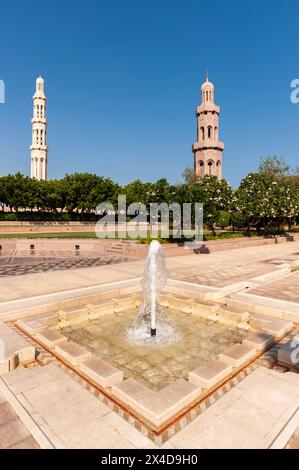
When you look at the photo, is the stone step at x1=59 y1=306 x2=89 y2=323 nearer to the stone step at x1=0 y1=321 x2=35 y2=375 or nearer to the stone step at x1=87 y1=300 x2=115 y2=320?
the stone step at x1=87 y1=300 x2=115 y2=320

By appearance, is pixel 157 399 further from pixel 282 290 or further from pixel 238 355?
pixel 282 290

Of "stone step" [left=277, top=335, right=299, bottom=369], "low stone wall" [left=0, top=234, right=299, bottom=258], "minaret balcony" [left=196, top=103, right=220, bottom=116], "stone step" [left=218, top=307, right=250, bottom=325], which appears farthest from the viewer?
"minaret balcony" [left=196, top=103, right=220, bottom=116]

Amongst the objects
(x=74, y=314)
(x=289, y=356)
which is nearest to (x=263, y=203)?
(x=74, y=314)

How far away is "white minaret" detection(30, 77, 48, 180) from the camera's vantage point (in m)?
86.1

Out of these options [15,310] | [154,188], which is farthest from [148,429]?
[154,188]

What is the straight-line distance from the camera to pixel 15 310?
790cm

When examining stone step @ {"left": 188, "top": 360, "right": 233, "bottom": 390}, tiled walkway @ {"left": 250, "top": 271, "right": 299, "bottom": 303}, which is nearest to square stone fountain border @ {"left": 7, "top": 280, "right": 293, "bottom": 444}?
stone step @ {"left": 188, "top": 360, "right": 233, "bottom": 390}

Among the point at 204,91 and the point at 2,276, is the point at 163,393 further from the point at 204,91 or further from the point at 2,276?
the point at 204,91

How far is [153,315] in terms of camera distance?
730 centimetres

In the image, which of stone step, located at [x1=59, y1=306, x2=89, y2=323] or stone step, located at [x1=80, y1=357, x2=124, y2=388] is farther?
stone step, located at [x1=59, y1=306, x2=89, y2=323]

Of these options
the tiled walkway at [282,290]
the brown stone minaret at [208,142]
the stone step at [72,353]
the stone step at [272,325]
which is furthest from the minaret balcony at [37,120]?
the stone step at [72,353]

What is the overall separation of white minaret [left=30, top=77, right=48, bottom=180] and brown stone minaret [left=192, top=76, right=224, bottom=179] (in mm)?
44836

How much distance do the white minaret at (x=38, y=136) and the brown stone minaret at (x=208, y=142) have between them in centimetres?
4484
